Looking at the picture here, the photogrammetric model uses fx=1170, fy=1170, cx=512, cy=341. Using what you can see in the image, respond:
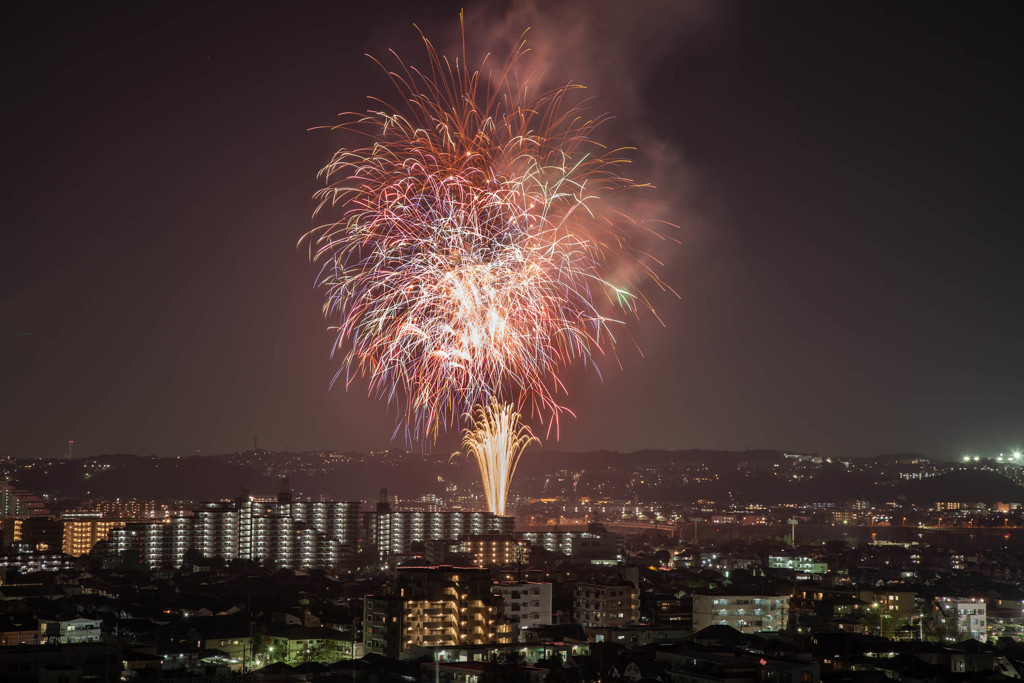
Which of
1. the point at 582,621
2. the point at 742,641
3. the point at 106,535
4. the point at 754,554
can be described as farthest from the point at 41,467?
the point at 742,641

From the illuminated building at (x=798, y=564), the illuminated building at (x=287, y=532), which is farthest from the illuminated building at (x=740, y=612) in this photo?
the illuminated building at (x=798, y=564)

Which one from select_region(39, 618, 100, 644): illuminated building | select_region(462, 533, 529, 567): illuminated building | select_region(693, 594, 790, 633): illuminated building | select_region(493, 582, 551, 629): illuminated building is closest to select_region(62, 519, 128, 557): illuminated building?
select_region(462, 533, 529, 567): illuminated building

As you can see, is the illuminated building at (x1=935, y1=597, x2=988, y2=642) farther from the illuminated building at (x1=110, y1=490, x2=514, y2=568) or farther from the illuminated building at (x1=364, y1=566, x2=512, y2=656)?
the illuminated building at (x1=110, y1=490, x2=514, y2=568)

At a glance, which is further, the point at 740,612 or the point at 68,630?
the point at 740,612

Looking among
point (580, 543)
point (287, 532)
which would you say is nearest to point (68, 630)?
point (287, 532)

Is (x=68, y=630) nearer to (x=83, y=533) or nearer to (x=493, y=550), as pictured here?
(x=493, y=550)

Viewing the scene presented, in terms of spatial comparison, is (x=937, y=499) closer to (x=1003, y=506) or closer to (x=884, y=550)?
(x=1003, y=506)
